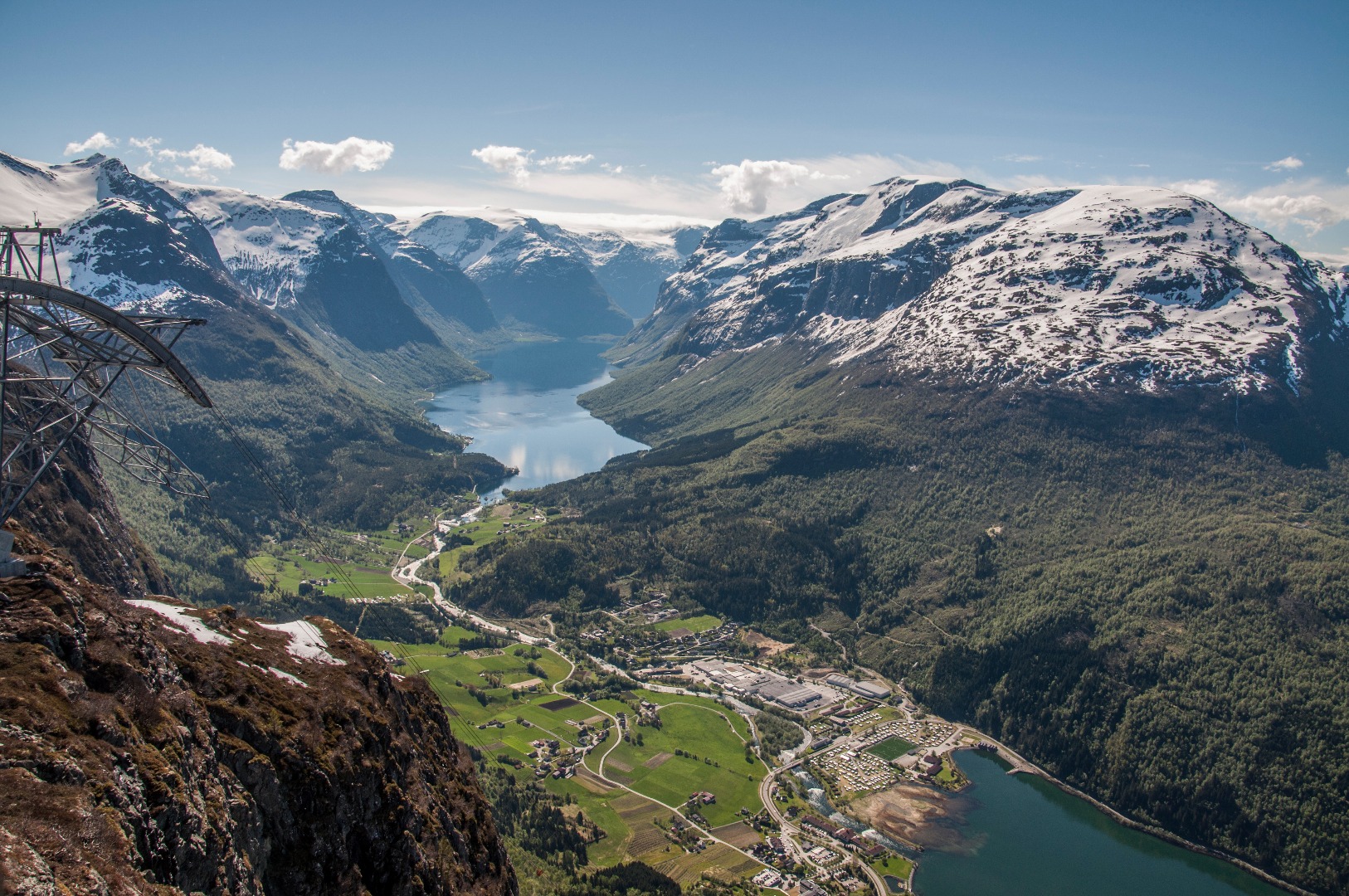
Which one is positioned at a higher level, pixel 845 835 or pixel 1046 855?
pixel 845 835

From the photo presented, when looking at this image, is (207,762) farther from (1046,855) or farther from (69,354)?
(1046,855)

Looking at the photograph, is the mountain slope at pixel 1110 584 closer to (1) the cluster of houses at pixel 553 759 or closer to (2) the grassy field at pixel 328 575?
(2) the grassy field at pixel 328 575

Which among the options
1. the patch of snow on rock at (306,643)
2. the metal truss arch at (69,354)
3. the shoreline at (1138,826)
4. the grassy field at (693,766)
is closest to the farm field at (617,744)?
the grassy field at (693,766)

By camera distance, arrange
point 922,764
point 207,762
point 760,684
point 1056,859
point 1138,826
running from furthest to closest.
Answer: point 760,684 < point 922,764 < point 1138,826 < point 1056,859 < point 207,762

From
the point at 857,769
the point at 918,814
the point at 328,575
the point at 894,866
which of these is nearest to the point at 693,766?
the point at 857,769

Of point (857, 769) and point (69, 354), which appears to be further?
point (857, 769)

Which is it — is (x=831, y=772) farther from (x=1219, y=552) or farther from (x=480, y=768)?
(x=1219, y=552)

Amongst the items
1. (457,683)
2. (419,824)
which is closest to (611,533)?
(457,683)
